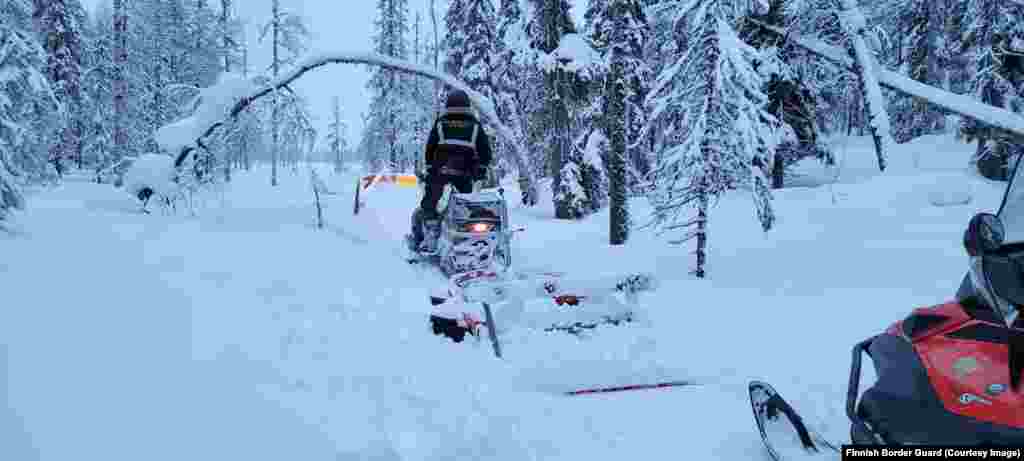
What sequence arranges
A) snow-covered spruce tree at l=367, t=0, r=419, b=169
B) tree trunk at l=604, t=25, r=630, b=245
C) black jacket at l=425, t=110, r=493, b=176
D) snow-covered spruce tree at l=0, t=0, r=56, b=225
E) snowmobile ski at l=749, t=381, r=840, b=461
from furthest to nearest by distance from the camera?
snow-covered spruce tree at l=367, t=0, r=419, b=169, tree trunk at l=604, t=25, r=630, b=245, snow-covered spruce tree at l=0, t=0, r=56, b=225, black jacket at l=425, t=110, r=493, b=176, snowmobile ski at l=749, t=381, r=840, b=461

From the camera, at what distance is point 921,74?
26.2 m

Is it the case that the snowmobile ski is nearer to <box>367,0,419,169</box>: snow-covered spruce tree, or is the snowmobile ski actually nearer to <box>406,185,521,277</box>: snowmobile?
<box>406,185,521,277</box>: snowmobile

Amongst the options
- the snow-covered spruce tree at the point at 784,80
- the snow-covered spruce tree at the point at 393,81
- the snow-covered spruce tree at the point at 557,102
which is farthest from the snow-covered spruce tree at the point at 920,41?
the snow-covered spruce tree at the point at 393,81

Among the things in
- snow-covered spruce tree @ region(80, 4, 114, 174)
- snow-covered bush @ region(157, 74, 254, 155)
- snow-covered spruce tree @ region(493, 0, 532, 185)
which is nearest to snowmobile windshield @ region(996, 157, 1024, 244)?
snow-covered bush @ region(157, 74, 254, 155)

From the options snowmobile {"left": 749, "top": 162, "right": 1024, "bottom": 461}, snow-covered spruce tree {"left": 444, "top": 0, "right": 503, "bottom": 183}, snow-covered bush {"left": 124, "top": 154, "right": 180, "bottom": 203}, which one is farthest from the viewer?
snow-covered spruce tree {"left": 444, "top": 0, "right": 503, "bottom": 183}

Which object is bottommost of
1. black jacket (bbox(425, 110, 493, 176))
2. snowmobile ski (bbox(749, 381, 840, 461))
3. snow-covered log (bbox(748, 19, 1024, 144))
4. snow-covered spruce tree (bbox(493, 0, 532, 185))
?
snowmobile ski (bbox(749, 381, 840, 461))

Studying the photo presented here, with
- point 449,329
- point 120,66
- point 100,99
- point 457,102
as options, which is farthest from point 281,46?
point 100,99

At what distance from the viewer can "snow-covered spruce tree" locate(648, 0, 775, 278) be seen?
812 centimetres

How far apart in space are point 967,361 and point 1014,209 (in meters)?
0.95

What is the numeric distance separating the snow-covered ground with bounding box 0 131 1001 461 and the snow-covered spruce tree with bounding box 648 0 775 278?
4.21ft

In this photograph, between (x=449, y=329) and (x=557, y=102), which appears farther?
(x=557, y=102)

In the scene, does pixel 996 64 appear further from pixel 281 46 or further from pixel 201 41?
pixel 201 41

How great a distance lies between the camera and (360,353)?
4695 mm

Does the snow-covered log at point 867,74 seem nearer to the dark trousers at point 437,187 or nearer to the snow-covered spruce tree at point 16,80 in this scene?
the dark trousers at point 437,187
